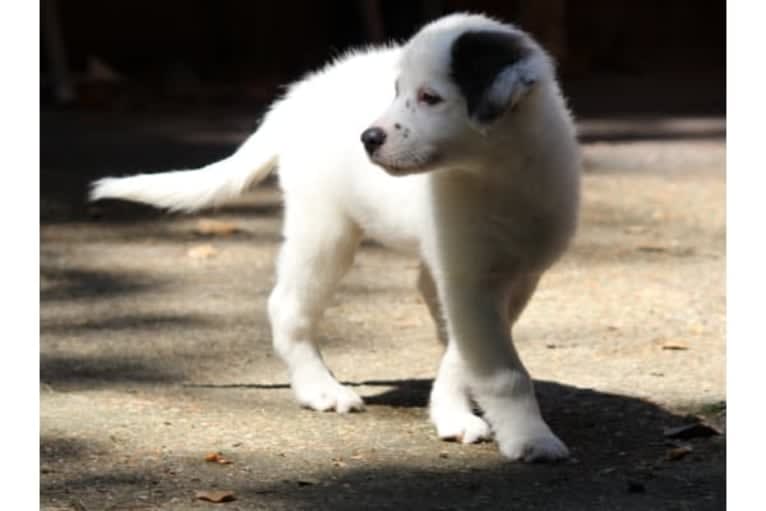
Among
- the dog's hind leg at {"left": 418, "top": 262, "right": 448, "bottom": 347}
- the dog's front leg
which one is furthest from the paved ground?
the dog's hind leg at {"left": 418, "top": 262, "right": 448, "bottom": 347}

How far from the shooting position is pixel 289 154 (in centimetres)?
568

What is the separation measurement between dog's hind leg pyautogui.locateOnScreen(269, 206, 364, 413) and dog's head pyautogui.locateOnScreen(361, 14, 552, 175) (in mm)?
761

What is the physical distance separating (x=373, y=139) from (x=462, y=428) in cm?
100

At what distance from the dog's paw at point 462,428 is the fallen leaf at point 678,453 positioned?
603mm

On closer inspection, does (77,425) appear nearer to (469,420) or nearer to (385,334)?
(469,420)

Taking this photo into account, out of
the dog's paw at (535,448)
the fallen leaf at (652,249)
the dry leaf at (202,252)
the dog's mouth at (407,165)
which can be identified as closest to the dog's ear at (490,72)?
the dog's mouth at (407,165)

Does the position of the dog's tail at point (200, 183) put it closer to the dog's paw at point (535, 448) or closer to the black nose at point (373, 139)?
the black nose at point (373, 139)

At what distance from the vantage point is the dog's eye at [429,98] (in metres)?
4.87

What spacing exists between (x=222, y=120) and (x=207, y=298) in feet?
18.4

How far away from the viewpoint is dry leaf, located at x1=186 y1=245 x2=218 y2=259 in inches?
325

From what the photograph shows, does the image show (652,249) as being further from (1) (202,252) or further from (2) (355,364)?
(2) (355,364)

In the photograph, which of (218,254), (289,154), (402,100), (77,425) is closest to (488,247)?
(402,100)

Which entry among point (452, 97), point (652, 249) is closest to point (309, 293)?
point (452, 97)

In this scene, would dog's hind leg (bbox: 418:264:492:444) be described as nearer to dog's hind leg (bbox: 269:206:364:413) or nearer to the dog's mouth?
dog's hind leg (bbox: 269:206:364:413)
